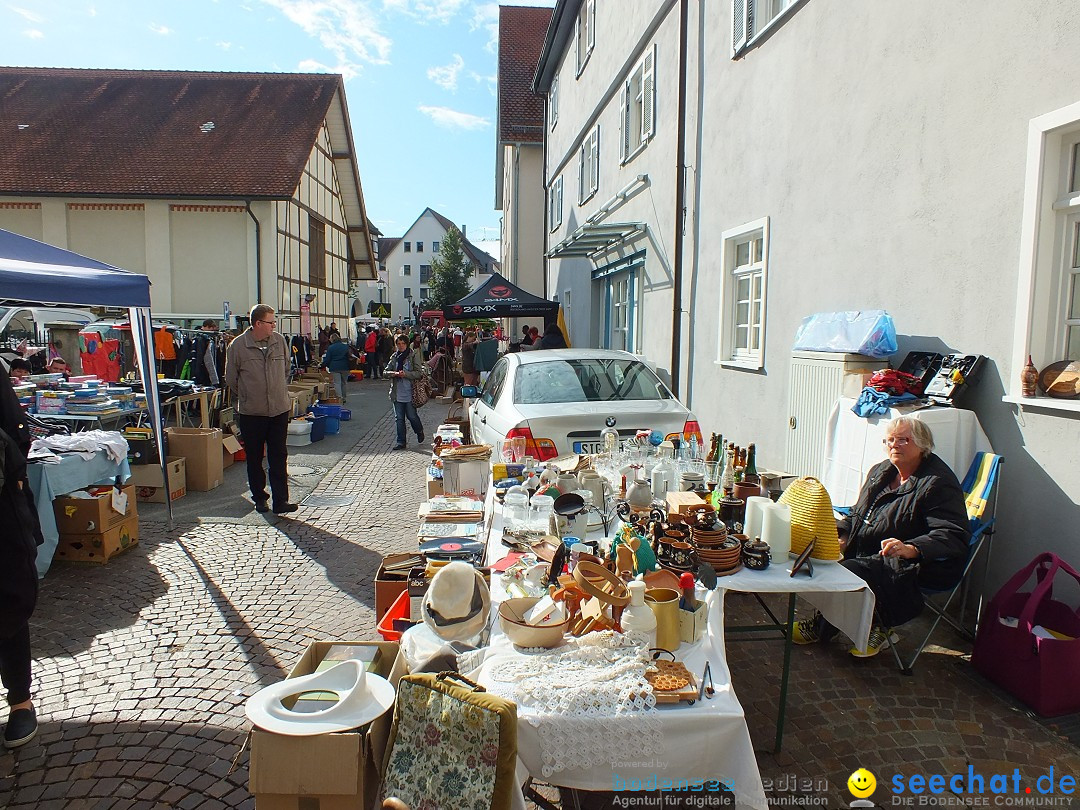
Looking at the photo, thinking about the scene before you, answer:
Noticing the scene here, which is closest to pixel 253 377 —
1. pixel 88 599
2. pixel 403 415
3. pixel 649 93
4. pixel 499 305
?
pixel 88 599

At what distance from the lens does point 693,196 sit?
9266 mm

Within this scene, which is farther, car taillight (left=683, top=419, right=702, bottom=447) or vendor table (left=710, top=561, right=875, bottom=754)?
car taillight (left=683, top=419, right=702, bottom=447)

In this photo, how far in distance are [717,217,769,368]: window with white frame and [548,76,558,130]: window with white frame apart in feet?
47.2

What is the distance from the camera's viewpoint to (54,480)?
17.5 feet

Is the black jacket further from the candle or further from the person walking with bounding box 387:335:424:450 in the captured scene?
the person walking with bounding box 387:335:424:450

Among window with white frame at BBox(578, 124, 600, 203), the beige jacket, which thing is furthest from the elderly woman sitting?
window with white frame at BBox(578, 124, 600, 203)

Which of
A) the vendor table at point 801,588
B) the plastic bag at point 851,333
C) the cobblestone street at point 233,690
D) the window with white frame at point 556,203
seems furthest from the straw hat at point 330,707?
the window with white frame at point 556,203

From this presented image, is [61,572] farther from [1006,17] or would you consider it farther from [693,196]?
[693,196]

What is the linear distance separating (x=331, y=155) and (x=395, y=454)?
817 inches

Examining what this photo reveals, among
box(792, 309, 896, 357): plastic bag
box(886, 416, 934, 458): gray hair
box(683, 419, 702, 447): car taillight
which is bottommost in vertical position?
box(683, 419, 702, 447): car taillight

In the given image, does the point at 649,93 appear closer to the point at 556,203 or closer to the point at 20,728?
the point at 556,203

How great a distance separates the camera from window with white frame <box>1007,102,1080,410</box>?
3.74 metres

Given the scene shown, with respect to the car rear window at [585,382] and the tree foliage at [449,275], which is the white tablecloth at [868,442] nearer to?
the car rear window at [585,382]

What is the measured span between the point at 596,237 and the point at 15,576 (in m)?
11.8
